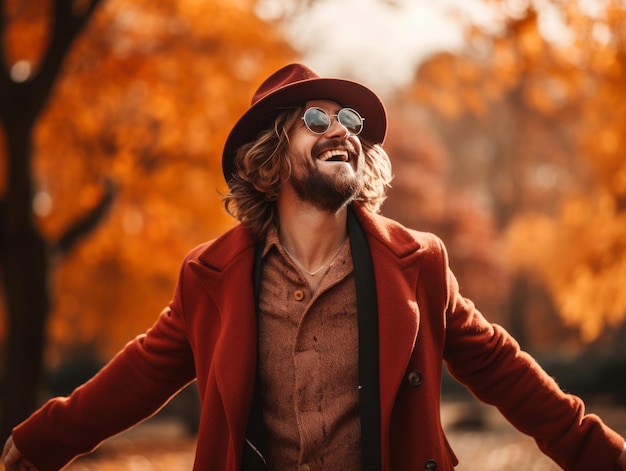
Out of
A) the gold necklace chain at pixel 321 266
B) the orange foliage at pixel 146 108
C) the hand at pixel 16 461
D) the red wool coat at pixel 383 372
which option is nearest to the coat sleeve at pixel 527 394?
the red wool coat at pixel 383 372

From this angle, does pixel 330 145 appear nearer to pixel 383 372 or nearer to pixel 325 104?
pixel 325 104

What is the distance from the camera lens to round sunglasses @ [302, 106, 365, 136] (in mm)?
3279

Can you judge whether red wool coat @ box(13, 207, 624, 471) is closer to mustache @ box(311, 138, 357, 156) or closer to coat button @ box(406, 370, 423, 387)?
Answer: coat button @ box(406, 370, 423, 387)

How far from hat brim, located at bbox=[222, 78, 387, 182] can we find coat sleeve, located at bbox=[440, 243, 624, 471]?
69 centimetres

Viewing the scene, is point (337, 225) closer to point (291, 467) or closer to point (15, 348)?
point (291, 467)

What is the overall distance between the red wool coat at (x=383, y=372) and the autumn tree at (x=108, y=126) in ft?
18.8

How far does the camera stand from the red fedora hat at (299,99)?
334cm

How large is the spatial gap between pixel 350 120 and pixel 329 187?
0.33 m

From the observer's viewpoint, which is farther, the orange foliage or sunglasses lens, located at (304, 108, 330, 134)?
the orange foliage

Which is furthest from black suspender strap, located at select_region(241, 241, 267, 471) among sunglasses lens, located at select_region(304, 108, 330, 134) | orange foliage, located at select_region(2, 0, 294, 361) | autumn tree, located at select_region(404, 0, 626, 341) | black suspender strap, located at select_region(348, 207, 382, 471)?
orange foliage, located at select_region(2, 0, 294, 361)

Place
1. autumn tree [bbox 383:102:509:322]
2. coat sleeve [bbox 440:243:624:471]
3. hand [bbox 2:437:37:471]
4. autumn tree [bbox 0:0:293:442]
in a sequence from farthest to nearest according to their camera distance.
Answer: autumn tree [bbox 383:102:509:322] → autumn tree [bbox 0:0:293:442] → hand [bbox 2:437:37:471] → coat sleeve [bbox 440:243:624:471]

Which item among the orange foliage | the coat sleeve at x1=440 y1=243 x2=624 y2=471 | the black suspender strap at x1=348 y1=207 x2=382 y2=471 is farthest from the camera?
the orange foliage

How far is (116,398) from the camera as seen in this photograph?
10.8ft

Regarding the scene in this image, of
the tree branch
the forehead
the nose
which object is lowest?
the tree branch
